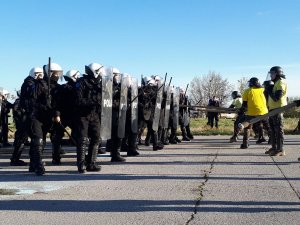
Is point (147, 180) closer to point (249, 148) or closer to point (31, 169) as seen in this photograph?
point (31, 169)

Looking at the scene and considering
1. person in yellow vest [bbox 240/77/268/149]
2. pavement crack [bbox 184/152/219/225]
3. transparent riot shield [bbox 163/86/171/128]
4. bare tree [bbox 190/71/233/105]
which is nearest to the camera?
pavement crack [bbox 184/152/219/225]

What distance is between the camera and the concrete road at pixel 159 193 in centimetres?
527

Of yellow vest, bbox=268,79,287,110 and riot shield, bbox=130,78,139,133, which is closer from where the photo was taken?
yellow vest, bbox=268,79,287,110

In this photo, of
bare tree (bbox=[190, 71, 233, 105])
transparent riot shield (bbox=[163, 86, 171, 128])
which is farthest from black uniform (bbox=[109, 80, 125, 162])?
bare tree (bbox=[190, 71, 233, 105])

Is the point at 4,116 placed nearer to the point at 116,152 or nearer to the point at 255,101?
the point at 116,152

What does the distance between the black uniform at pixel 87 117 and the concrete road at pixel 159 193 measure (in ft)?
1.11

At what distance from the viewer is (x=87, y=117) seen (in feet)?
28.3

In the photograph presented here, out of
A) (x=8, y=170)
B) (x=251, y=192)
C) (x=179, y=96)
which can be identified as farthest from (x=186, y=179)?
(x=179, y=96)

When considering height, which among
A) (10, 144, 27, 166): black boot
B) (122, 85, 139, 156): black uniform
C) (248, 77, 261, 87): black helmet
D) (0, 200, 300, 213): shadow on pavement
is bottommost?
(0, 200, 300, 213): shadow on pavement

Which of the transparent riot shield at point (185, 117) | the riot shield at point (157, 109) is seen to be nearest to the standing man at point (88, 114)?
the riot shield at point (157, 109)

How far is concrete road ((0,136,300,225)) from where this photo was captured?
5.27m

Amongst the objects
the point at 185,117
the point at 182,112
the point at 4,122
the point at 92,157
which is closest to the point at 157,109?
the point at 182,112

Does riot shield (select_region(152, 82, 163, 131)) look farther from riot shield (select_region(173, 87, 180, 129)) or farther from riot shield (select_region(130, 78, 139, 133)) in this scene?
riot shield (select_region(173, 87, 180, 129))

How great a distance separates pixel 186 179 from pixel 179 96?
822cm
